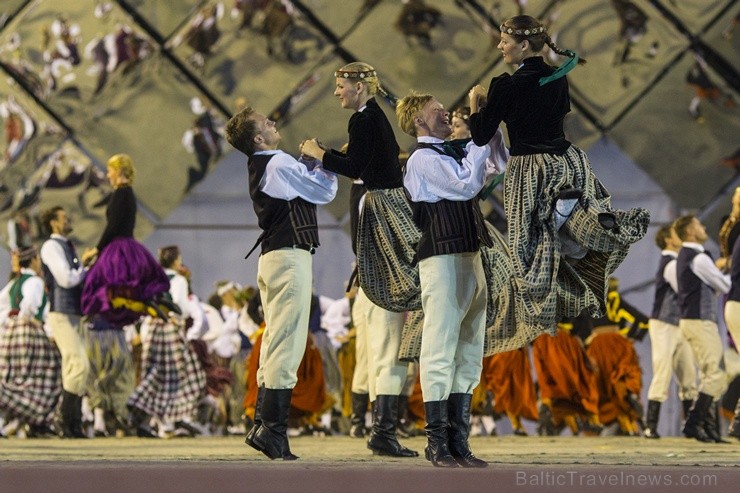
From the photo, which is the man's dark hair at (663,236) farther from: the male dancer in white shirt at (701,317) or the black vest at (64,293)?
the black vest at (64,293)

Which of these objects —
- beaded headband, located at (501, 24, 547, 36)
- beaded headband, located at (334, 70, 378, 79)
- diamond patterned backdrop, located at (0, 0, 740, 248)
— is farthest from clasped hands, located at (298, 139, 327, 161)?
diamond patterned backdrop, located at (0, 0, 740, 248)

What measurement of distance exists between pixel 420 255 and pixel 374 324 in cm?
105

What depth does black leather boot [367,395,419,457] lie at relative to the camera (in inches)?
233

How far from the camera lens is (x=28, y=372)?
27.9 ft

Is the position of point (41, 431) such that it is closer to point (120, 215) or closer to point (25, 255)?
point (25, 255)

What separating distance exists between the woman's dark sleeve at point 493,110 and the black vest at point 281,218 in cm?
86

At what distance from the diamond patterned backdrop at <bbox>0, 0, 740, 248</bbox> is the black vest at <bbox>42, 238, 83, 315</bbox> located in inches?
56.6

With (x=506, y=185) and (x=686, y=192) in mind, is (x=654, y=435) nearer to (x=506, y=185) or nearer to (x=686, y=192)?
(x=686, y=192)

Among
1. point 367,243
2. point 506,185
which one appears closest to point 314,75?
point 367,243

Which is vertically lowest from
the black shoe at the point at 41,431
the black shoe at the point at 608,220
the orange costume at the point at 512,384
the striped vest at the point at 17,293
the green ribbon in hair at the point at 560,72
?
the black shoe at the point at 41,431

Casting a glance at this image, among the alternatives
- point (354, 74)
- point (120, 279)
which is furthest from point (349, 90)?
point (120, 279)

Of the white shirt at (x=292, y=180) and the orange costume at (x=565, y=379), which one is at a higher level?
the white shirt at (x=292, y=180)

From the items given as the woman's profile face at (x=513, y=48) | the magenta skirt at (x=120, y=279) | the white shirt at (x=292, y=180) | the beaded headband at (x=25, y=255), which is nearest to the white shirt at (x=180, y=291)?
the magenta skirt at (x=120, y=279)

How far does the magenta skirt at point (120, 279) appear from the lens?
7996 mm
